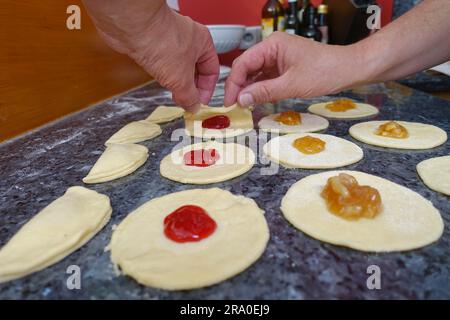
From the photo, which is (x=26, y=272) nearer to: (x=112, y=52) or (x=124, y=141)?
(x=124, y=141)

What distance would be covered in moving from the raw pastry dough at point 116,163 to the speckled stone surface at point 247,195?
32 millimetres

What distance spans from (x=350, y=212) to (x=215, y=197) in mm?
445

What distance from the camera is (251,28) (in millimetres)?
3891

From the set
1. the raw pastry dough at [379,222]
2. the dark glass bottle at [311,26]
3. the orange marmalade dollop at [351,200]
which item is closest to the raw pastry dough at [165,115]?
the raw pastry dough at [379,222]

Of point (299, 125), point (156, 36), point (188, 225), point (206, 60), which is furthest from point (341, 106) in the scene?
point (188, 225)

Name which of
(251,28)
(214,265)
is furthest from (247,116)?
(251,28)

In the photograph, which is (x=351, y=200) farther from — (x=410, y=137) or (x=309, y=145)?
(x=410, y=137)

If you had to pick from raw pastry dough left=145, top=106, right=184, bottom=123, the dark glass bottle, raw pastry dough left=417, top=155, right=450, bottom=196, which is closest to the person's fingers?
raw pastry dough left=145, top=106, right=184, bottom=123

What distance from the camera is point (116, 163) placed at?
54.4 inches

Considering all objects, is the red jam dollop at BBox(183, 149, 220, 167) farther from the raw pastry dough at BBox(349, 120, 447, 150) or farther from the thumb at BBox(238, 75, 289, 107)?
the raw pastry dough at BBox(349, 120, 447, 150)

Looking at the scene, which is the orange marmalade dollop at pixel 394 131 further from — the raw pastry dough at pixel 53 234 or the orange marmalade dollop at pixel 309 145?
the raw pastry dough at pixel 53 234

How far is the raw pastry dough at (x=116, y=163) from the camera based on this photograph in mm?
1330

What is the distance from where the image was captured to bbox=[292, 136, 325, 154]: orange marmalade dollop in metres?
1.46
